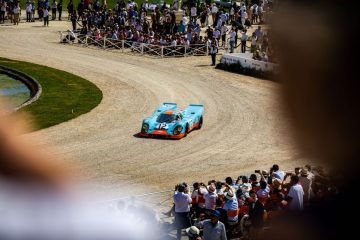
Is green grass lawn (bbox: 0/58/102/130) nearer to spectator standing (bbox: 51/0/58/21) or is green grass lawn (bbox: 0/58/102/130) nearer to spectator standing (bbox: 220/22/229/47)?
spectator standing (bbox: 220/22/229/47)

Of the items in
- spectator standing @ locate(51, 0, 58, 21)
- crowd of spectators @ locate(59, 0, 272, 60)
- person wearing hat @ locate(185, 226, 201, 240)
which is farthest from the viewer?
spectator standing @ locate(51, 0, 58, 21)

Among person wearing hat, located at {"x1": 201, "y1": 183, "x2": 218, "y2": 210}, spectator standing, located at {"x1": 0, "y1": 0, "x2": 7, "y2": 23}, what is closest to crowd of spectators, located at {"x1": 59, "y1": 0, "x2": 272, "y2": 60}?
spectator standing, located at {"x1": 0, "y1": 0, "x2": 7, "y2": 23}

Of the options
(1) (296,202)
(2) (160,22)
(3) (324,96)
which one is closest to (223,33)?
(2) (160,22)

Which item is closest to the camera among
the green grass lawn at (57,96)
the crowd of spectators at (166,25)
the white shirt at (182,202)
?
the white shirt at (182,202)

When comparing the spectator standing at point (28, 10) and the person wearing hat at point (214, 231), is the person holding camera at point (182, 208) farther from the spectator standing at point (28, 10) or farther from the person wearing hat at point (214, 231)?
the spectator standing at point (28, 10)

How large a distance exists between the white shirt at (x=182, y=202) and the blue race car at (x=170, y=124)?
10.9 m

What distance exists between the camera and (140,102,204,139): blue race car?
83.7 ft

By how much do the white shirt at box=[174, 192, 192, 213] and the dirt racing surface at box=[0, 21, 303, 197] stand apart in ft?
6.87

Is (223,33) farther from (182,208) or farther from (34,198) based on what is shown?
(34,198)

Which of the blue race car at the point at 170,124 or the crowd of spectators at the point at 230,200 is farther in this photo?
the blue race car at the point at 170,124

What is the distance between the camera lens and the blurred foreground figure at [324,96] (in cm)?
129

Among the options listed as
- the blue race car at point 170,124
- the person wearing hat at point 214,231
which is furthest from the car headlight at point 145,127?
the person wearing hat at point 214,231

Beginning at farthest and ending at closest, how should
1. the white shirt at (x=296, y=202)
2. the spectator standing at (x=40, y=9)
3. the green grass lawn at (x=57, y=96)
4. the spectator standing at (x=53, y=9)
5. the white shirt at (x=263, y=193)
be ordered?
the spectator standing at (x=53, y=9) → the spectator standing at (x=40, y=9) → the green grass lawn at (x=57, y=96) → the white shirt at (x=263, y=193) → the white shirt at (x=296, y=202)

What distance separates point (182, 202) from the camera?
47.8 ft
